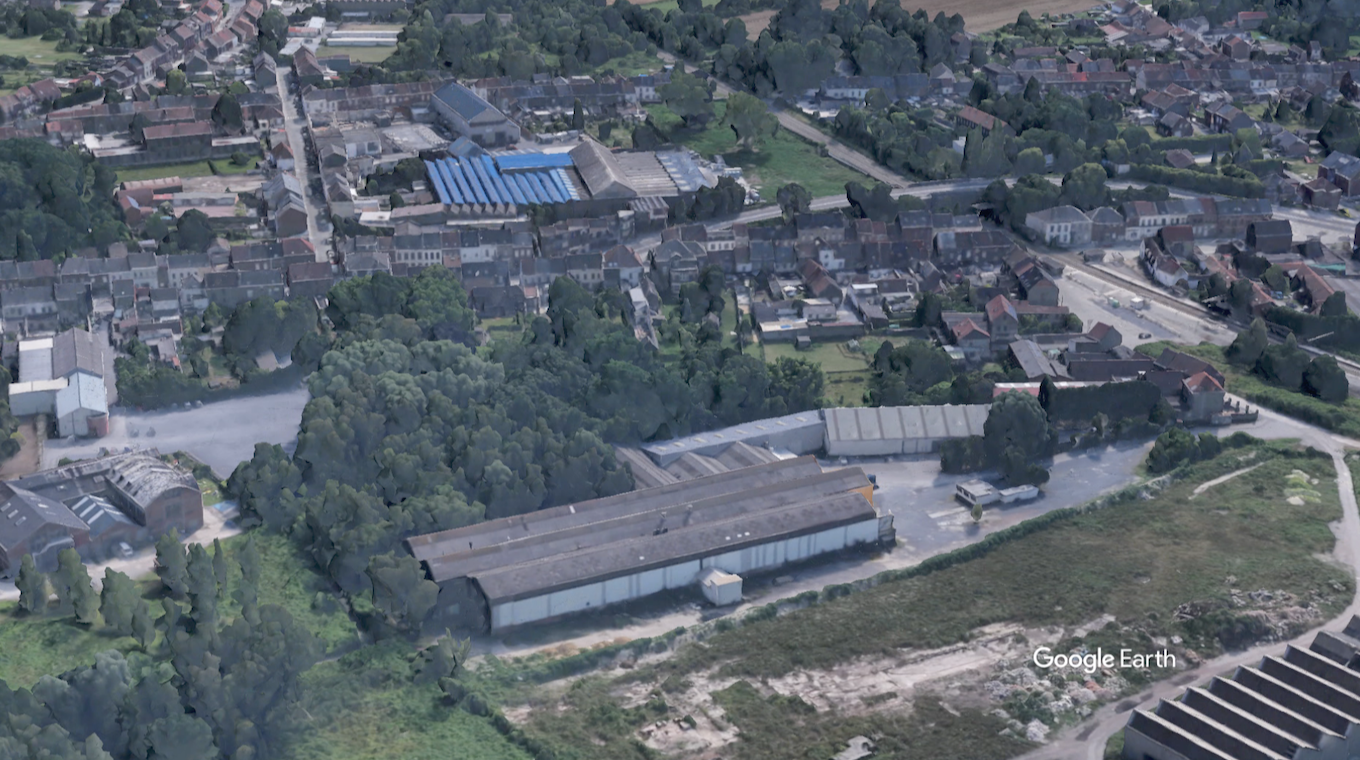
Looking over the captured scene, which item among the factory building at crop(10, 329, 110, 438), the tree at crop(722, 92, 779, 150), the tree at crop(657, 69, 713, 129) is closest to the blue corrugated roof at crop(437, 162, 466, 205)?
the tree at crop(657, 69, 713, 129)

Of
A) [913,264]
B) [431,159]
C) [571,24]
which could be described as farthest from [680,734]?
[571,24]

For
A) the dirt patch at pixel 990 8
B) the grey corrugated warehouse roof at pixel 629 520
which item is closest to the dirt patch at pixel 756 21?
the dirt patch at pixel 990 8

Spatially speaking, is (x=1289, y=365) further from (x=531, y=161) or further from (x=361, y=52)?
(x=361, y=52)

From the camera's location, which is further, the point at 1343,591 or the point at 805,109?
the point at 805,109

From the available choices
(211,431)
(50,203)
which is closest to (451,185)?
(50,203)

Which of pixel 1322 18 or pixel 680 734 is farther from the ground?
pixel 1322 18

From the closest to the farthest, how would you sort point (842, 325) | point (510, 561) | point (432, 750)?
point (432, 750) < point (510, 561) < point (842, 325)

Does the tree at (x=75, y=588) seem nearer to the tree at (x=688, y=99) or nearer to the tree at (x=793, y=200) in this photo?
the tree at (x=793, y=200)

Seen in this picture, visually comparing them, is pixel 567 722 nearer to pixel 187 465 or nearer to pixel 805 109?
pixel 187 465
